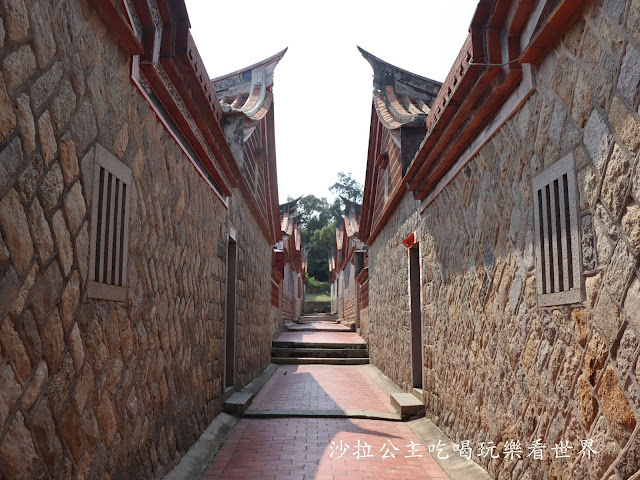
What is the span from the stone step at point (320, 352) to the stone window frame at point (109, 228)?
34.5 feet

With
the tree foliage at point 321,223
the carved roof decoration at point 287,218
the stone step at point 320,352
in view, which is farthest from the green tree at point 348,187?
the stone step at point 320,352

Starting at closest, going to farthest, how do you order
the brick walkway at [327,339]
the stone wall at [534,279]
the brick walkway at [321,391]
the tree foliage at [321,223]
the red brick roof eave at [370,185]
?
the stone wall at [534,279] < the brick walkway at [321,391] < the red brick roof eave at [370,185] < the brick walkway at [327,339] < the tree foliage at [321,223]

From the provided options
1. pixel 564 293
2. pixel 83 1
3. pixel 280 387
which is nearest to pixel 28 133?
pixel 83 1

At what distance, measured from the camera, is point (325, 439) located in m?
5.76

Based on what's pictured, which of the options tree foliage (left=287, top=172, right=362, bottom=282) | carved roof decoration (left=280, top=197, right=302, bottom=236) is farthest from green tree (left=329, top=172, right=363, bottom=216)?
carved roof decoration (left=280, top=197, right=302, bottom=236)

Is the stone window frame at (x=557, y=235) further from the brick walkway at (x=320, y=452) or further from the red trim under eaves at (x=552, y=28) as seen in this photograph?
the brick walkway at (x=320, y=452)

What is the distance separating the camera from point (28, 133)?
208cm

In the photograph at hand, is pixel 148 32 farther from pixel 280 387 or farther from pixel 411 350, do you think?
pixel 280 387

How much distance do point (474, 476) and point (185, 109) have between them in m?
3.76

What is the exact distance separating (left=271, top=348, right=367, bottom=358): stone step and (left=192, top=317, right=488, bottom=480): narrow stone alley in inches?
145

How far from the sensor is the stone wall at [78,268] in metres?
2.00

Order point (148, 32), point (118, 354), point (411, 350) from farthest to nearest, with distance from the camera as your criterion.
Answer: point (411, 350), point (148, 32), point (118, 354)

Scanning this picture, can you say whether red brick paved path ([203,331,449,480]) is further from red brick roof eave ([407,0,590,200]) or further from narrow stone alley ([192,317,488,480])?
red brick roof eave ([407,0,590,200])

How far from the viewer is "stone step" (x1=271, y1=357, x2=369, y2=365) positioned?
13.0m
